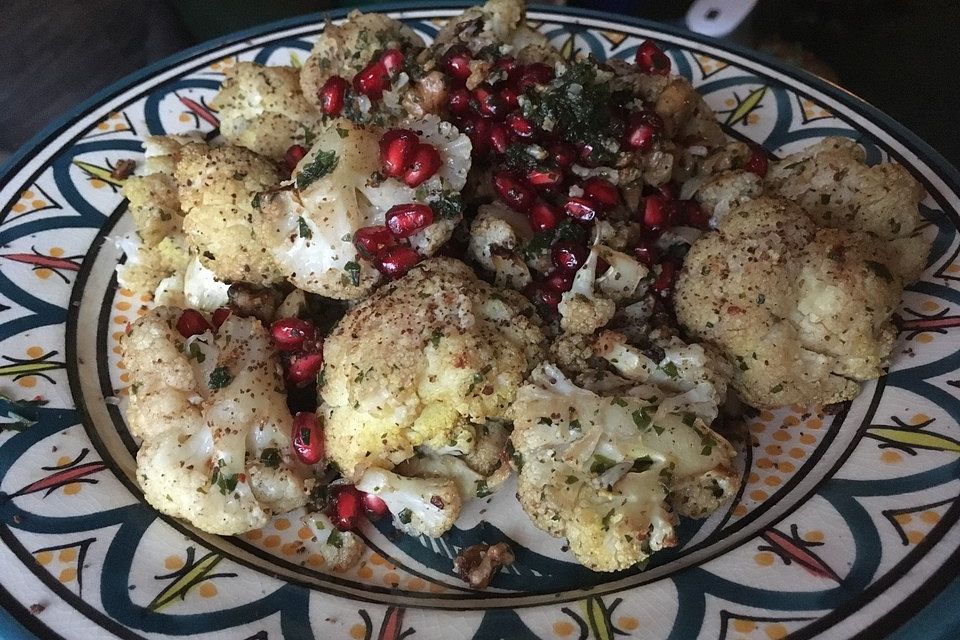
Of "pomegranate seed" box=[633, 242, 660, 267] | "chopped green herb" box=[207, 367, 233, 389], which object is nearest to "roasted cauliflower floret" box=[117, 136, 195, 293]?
"chopped green herb" box=[207, 367, 233, 389]

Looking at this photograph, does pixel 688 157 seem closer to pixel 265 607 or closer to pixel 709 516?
pixel 709 516

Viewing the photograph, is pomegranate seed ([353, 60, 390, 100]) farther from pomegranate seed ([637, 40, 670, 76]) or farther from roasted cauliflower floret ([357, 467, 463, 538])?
roasted cauliflower floret ([357, 467, 463, 538])

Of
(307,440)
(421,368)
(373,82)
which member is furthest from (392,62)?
(307,440)

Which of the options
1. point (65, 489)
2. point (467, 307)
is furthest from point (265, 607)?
point (467, 307)

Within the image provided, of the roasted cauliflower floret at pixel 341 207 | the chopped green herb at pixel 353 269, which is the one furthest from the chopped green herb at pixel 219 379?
the chopped green herb at pixel 353 269

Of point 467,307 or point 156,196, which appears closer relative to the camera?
point 467,307

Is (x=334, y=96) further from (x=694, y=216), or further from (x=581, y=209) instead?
(x=694, y=216)

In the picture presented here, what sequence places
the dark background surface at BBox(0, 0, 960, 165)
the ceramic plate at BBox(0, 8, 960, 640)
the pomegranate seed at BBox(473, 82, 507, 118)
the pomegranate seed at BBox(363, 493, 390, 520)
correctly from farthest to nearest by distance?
the dark background surface at BBox(0, 0, 960, 165)
the pomegranate seed at BBox(473, 82, 507, 118)
the pomegranate seed at BBox(363, 493, 390, 520)
the ceramic plate at BBox(0, 8, 960, 640)

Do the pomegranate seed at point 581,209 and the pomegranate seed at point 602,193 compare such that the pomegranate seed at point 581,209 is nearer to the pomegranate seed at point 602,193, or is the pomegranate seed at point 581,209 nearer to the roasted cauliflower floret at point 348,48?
the pomegranate seed at point 602,193
